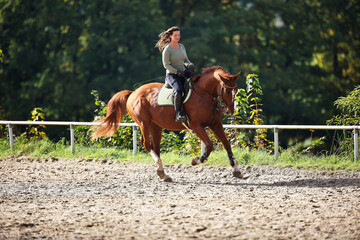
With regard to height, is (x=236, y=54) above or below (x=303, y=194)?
above

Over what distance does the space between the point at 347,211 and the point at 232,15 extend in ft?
77.2

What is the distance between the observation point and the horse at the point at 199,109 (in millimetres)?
9500

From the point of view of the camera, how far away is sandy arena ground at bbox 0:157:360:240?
5.88m

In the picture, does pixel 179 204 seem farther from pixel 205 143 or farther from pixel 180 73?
pixel 180 73

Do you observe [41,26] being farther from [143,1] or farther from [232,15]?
[232,15]

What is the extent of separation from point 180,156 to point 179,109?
11.2 feet

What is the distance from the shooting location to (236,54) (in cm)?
2814

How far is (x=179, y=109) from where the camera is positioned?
9883 mm

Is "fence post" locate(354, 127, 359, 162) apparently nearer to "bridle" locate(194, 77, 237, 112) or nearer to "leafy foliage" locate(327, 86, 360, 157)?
"leafy foliage" locate(327, 86, 360, 157)

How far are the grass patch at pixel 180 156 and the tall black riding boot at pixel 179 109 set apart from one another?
2.37 metres

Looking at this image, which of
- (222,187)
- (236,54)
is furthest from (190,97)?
(236,54)

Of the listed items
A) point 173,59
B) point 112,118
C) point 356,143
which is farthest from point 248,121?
point 173,59

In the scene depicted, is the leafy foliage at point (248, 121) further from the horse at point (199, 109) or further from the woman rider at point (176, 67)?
the woman rider at point (176, 67)

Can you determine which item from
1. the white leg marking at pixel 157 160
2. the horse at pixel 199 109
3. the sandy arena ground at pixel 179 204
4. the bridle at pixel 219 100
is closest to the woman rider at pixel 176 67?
the horse at pixel 199 109
